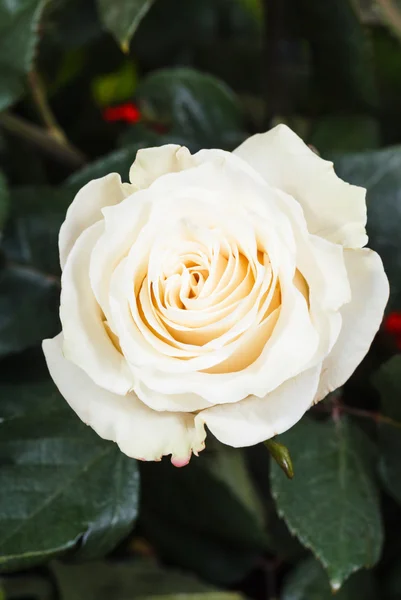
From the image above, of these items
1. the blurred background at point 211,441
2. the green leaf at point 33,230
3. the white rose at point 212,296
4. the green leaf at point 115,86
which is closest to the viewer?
the white rose at point 212,296

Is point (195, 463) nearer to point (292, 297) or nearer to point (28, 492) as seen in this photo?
point (28, 492)

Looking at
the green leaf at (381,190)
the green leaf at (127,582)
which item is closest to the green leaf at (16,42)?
the green leaf at (381,190)

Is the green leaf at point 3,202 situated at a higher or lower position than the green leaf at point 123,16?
lower

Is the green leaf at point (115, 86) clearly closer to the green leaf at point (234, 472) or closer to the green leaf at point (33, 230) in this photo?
the green leaf at point (33, 230)

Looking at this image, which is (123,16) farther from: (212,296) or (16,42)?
(212,296)

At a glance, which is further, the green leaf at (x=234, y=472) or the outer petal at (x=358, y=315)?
the green leaf at (x=234, y=472)

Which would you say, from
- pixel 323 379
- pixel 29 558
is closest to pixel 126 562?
pixel 29 558

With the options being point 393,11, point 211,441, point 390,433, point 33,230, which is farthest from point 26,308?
point 393,11
